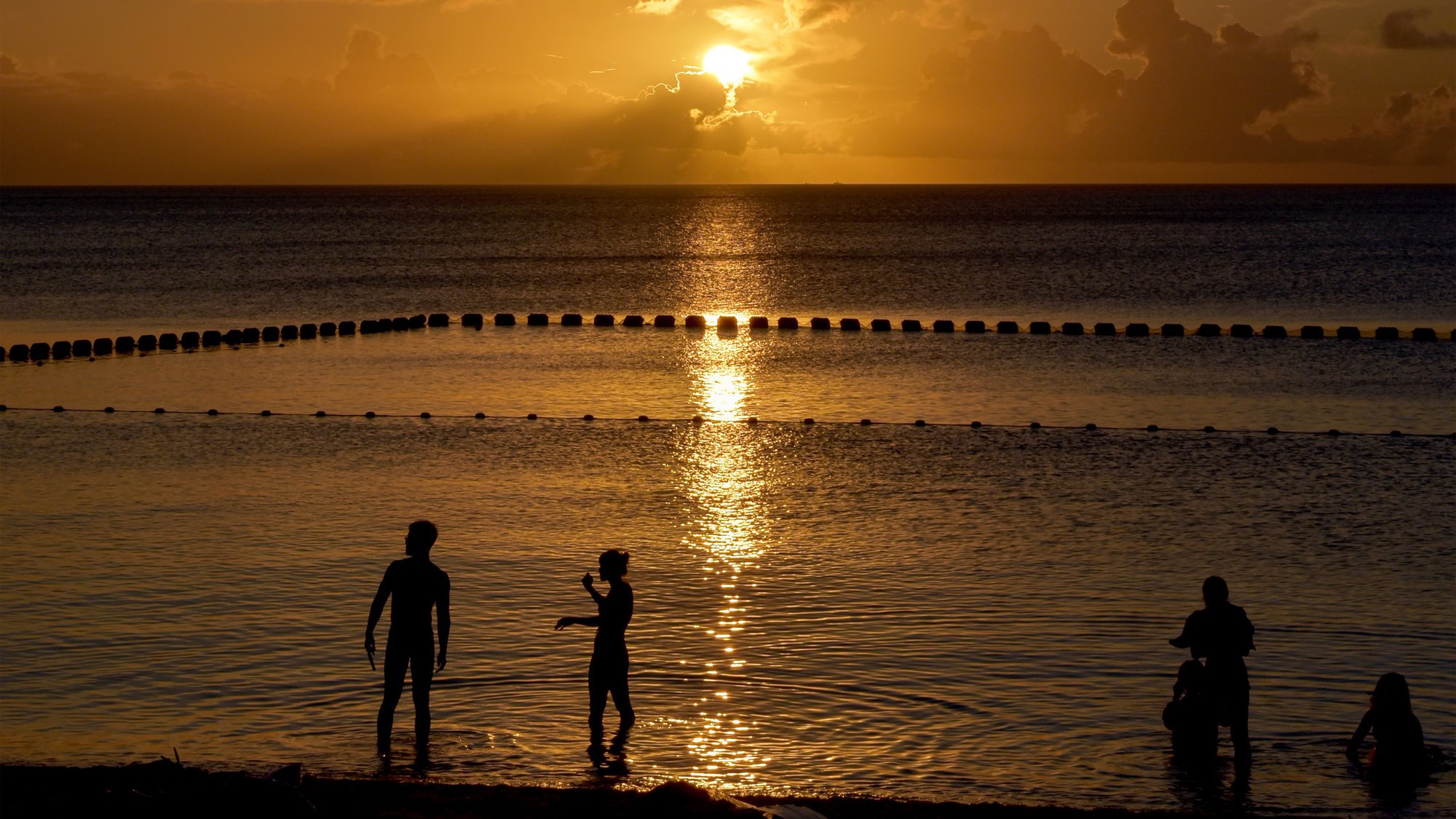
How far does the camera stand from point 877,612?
634 inches

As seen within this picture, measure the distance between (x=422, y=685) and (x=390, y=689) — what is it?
9.4 inches

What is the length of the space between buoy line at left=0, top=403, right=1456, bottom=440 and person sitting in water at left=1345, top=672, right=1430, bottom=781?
60.4 ft

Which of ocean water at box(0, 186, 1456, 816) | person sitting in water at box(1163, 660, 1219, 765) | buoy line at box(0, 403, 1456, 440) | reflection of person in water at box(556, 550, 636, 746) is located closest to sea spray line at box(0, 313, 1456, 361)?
ocean water at box(0, 186, 1456, 816)

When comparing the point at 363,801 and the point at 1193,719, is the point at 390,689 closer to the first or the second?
the point at 363,801

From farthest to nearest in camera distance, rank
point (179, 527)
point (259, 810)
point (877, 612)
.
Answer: point (179, 527)
point (877, 612)
point (259, 810)

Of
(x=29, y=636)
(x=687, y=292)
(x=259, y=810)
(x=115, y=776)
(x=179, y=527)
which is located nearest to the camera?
(x=259, y=810)

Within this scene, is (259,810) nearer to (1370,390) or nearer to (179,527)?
(179,527)

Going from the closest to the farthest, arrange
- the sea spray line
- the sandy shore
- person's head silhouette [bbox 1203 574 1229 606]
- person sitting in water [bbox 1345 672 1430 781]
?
the sandy shore < person's head silhouette [bbox 1203 574 1229 606] < person sitting in water [bbox 1345 672 1430 781] < the sea spray line

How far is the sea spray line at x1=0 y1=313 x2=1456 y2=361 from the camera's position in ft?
150

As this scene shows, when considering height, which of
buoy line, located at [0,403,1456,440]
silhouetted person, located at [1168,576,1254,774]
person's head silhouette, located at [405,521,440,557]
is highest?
person's head silhouette, located at [405,521,440,557]

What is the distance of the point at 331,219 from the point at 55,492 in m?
174

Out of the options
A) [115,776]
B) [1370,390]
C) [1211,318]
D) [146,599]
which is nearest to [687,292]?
[1211,318]

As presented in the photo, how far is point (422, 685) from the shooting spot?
Answer: 11.6 m

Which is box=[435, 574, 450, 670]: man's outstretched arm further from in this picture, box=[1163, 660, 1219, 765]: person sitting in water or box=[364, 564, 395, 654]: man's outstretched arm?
box=[1163, 660, 1219, 765]: person sitting in water
